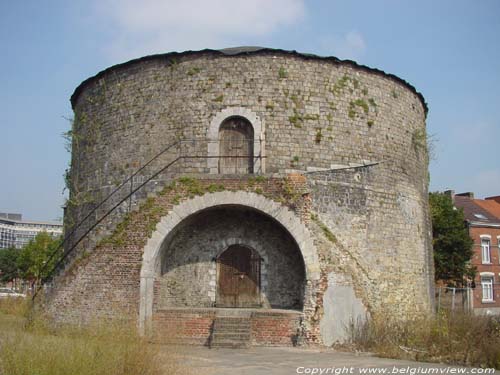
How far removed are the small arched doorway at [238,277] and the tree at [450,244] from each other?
1759 cm

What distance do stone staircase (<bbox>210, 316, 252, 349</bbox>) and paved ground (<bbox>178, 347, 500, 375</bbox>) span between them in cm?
31

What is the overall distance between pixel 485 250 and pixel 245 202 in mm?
28035

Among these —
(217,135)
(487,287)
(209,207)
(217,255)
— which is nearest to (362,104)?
(217,135)

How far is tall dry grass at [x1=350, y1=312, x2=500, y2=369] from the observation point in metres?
11.1

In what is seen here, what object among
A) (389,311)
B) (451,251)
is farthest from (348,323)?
(451,251)

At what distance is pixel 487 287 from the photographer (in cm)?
3616

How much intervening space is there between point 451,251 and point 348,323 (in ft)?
60.5

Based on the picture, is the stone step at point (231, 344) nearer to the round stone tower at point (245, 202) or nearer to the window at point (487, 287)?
the round stone tower at point (245, 202)

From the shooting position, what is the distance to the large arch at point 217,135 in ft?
49.8

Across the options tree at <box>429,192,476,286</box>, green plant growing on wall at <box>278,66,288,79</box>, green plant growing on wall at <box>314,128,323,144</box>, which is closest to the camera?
green plant growing on wall at <box>314,128,323,144</box>

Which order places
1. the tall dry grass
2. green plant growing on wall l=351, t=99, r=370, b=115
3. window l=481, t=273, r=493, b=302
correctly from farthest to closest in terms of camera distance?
window l=481, t=273, r=493, b=302 → green plant growing on wall l=351, t=99, r=370, b=115 → the tall dry grass

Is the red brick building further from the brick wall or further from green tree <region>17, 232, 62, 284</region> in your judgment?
green tree <region>17, 232, 62, 284</region>

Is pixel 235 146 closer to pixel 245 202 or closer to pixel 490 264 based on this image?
pixel 245 202

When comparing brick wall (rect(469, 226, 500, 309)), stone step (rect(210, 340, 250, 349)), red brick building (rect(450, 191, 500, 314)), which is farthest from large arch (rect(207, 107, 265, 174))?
brick wall (rect(469, 226, 500, 309))
